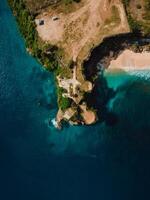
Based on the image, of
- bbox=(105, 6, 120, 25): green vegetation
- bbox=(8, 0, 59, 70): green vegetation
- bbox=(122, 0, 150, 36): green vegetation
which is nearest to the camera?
bbox=(122, 0, 150, 36): green vegetation

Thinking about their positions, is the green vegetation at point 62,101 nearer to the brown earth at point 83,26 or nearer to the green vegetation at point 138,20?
the brown earth at point 83,26

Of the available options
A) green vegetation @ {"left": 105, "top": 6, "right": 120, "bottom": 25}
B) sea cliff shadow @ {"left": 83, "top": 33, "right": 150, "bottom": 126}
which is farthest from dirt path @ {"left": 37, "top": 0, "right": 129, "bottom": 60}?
sea cliff shadow @ {"left": 83, "top": 33, "right": 150, "bottom": 126}

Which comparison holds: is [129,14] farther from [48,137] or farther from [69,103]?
[48,137]

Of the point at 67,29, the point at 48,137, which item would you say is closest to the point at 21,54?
the point at 67,29

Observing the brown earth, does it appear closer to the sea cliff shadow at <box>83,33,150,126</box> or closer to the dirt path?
the dirt path

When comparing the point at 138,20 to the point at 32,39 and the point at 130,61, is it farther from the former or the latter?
the point at 32,39

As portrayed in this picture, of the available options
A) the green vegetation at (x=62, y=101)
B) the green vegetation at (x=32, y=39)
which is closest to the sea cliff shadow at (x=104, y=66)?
the green vegetation at (x=62, y=101)
